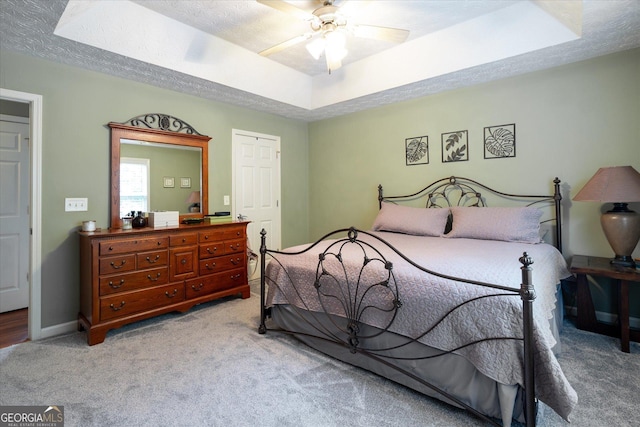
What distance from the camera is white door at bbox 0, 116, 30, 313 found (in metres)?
3.31

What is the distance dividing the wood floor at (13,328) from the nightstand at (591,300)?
4742 millimetres

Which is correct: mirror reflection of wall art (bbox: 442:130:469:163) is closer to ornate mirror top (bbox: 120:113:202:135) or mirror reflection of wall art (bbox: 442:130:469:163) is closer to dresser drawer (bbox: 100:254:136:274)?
ornate mirror top (bbox: 120:113:202:135)

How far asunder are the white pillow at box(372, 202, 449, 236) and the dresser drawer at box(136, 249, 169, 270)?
2326mm

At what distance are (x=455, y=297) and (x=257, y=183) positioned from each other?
3380 millimetres

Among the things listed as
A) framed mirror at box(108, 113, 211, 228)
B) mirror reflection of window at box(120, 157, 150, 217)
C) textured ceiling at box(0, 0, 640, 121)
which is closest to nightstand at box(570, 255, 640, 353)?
textured ceiling at box(0, 0, 640, 121)

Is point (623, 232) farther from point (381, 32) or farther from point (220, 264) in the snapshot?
point (220, 264)

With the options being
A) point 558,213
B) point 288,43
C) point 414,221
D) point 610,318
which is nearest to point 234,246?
point 414,221

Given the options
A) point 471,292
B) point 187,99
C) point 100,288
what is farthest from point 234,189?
point 471,292

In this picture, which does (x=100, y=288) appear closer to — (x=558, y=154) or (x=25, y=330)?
(x=25, y=330)

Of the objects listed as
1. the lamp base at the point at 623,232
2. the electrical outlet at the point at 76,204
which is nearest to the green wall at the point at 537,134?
the lamp base at the point at 623,232

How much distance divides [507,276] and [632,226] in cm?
167

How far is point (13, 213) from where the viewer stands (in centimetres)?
338

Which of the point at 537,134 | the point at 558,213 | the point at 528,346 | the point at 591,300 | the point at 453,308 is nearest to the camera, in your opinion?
the point at 528,346

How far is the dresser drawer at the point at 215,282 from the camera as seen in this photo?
3216 millimetres
